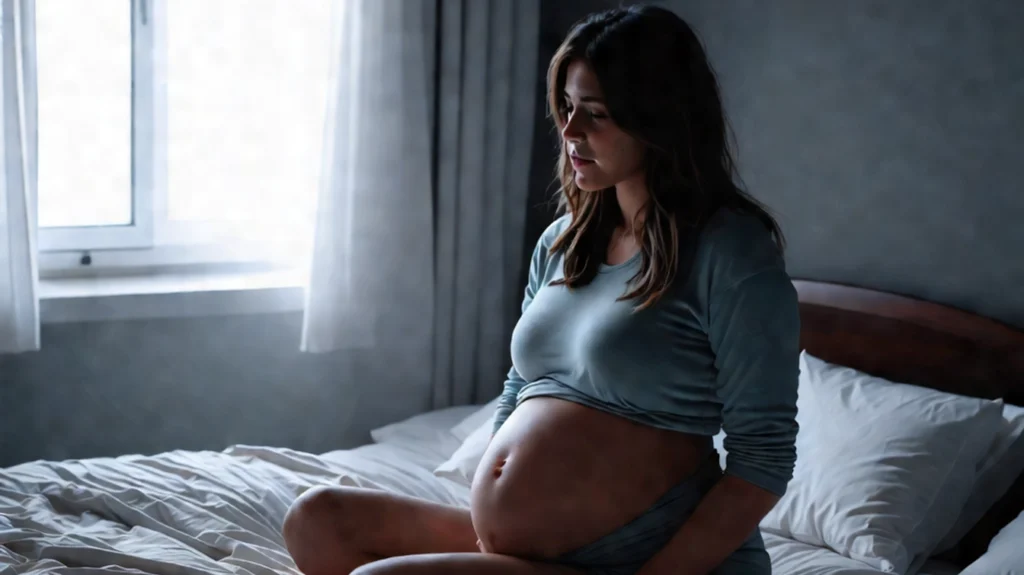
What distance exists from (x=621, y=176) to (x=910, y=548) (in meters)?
0.91

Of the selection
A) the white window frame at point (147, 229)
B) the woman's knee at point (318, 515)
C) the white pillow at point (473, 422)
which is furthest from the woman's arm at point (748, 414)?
the white window frame at point (147, 229)

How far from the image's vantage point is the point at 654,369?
1.35 meters

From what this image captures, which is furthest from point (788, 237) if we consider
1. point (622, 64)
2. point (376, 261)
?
point (622, 64)

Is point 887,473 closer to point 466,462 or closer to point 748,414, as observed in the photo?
point 748,414

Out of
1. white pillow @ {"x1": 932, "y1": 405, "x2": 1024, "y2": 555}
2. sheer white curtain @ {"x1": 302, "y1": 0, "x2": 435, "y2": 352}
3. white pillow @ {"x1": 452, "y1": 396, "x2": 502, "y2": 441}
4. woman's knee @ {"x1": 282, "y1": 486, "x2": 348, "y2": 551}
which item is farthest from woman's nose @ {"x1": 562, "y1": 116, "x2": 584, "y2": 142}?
sheer white curtain @ {"x1": 302, "y1": 0, "x2": 435, "y2": 352}

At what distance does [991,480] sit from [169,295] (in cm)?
197

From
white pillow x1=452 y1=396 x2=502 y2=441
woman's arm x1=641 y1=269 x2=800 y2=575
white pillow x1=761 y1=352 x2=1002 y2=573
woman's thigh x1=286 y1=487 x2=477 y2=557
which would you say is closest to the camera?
woman's arm x1=641 y1=269 x2=800 y2=575

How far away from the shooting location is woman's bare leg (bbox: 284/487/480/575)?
1521 millimetres

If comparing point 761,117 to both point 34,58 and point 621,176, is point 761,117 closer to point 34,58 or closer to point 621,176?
point 621,176

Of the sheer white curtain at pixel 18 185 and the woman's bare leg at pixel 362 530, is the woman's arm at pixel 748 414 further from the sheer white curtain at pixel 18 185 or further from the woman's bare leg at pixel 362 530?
the sheer white curtain at pixel 18 185

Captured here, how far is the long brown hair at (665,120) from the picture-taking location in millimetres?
1355

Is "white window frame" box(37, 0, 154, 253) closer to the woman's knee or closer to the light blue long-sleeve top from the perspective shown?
the woman's knee

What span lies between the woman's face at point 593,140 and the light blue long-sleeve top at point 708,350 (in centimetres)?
12

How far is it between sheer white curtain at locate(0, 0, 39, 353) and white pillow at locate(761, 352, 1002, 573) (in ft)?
5.65
